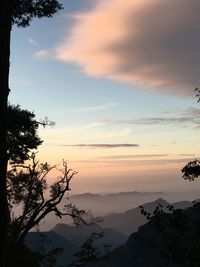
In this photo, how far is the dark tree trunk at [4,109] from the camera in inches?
322

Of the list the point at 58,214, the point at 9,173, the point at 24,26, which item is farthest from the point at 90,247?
the point at 24,26

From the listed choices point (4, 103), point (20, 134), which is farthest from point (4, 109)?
point (20, 134)

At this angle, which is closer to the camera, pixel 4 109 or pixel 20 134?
pixel 4 109

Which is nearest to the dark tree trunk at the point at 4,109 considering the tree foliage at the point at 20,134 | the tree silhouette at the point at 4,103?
the tree silhouette at the point at 4,103

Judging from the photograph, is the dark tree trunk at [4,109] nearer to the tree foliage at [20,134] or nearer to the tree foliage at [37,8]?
the tree foliage at [37,8]

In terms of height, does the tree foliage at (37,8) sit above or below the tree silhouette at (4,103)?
above

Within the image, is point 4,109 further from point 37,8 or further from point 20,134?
point 20,134

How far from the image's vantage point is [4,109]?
28.0 feet

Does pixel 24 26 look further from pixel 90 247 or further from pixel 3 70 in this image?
pixel 90 247

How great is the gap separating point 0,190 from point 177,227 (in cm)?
333

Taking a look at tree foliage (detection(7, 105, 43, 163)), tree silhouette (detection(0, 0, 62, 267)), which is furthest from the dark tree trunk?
tree foliage (detection(7, 105, 43, 163))

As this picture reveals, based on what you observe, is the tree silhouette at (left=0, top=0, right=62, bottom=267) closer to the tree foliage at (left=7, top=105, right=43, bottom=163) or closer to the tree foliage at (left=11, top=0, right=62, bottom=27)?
the tree foliage at (left=11, top=0, right=62, bottom=27)

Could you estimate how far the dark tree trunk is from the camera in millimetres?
8180

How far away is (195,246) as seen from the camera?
7.25 metres
